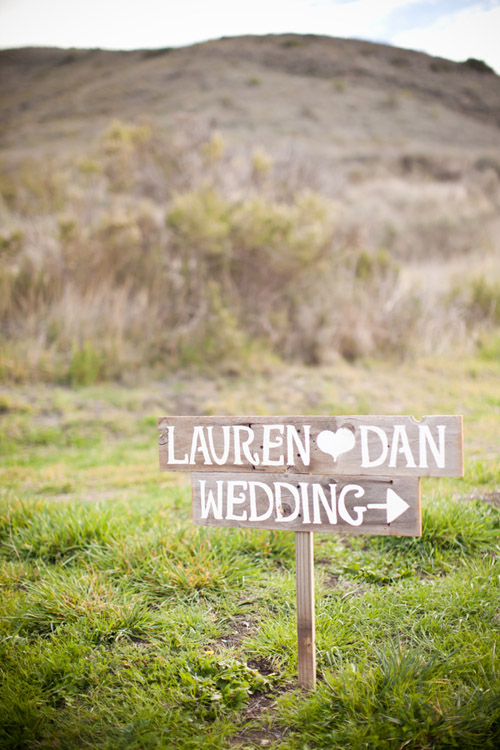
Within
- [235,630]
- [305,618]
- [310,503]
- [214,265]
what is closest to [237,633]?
[235,630]

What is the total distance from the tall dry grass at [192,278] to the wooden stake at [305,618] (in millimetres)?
6516

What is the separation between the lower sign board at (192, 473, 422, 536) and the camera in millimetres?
2189

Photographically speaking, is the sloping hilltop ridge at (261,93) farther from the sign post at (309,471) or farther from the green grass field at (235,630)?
the sign post at (309,471)

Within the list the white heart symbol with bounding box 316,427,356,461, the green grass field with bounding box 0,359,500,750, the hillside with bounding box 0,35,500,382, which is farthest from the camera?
the hillside with bounding box 0,35,500,382

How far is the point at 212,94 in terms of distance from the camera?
3003 cm

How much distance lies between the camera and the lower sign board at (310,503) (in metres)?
2.19

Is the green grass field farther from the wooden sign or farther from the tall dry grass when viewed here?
the tall dry grass

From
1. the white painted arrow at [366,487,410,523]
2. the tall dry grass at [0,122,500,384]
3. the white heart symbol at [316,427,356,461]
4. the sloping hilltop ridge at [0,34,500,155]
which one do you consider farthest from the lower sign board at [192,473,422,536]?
the sloping hilltop ridge at [0,34,500,155]

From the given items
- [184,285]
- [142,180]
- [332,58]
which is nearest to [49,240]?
[184,285]

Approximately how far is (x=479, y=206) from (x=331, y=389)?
14468 mm

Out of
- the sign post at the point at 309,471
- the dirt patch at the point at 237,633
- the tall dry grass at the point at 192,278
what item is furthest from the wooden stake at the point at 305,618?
the tall dry grass at the point at 192,278

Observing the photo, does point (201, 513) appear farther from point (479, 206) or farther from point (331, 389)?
point (479, 206)

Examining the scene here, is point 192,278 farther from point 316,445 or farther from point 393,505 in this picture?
point 393,505

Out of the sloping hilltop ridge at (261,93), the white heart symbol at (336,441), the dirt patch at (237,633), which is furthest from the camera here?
the sloping hilltop ridge at (261,93)
